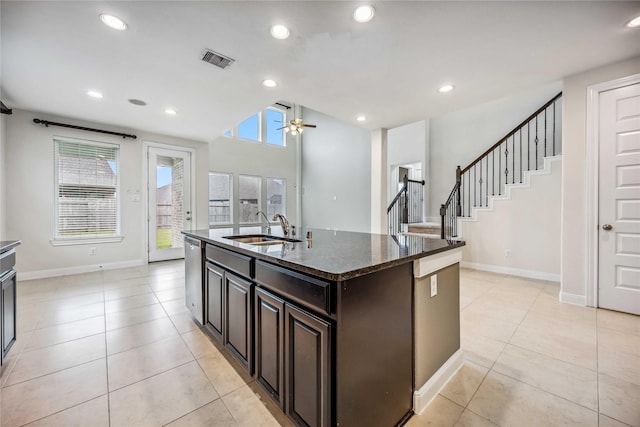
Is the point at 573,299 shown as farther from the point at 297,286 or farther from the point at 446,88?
the point at 297,286

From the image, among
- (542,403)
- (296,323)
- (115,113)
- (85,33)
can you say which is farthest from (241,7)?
(115,113)

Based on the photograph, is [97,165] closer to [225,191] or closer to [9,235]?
[9,235]

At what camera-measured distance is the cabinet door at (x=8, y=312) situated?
6.00ft

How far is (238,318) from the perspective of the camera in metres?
1.81

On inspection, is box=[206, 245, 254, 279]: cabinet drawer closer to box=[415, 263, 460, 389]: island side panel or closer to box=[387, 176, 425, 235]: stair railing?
box=[415, 263, 460, 389]: island side panel

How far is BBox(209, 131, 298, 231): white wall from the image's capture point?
294 inches


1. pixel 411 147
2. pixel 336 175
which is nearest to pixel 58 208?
pixel 336 175

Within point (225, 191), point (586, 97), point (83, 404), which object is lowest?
point (83, 404)

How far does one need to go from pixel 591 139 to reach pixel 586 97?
484 mm

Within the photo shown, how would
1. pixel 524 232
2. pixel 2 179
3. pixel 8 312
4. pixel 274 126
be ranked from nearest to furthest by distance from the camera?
pixel 8 312 < pixel 2 179 < pixel 524 232 < pixel 274 126

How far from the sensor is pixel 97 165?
15.8 ft

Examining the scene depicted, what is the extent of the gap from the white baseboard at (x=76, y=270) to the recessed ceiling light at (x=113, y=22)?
4.30 meters

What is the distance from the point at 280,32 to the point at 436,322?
257 centimetres

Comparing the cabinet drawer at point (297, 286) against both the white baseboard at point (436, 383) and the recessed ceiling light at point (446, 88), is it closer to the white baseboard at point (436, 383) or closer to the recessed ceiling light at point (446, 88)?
the white baseboard at point (436, 383)
